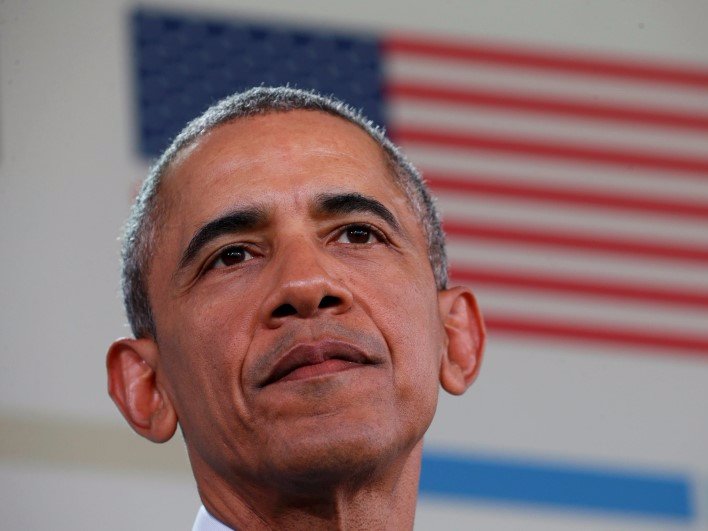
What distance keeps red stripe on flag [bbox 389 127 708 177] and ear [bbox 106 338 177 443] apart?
2.61m

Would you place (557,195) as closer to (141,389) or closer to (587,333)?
(587,333)

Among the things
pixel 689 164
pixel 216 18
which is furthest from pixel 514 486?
pixel 216 18

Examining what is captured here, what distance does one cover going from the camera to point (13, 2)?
4.23m

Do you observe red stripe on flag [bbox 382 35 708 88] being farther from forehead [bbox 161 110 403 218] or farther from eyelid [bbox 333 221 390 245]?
eyelid [bbox 333 221 390 245]

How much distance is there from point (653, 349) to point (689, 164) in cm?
70

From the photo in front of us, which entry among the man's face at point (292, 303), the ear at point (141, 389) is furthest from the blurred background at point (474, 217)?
the man's face at point (292, 303)

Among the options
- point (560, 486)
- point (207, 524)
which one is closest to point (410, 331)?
point (207, 524)

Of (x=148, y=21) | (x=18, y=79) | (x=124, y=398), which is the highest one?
(x=148, y=21)

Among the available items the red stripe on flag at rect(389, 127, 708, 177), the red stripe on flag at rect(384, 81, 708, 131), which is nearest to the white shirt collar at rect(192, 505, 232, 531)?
the red stripe on flag at rect(389, 127, 708, 177)

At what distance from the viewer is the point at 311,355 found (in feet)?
6.36

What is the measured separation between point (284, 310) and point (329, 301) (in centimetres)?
6

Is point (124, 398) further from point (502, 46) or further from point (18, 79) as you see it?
point (502, 46)

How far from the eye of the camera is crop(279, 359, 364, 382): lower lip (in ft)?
6.34

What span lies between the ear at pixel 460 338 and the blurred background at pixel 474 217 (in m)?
1.76
